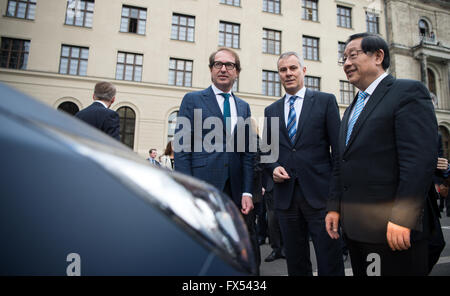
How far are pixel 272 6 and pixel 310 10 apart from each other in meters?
3.19

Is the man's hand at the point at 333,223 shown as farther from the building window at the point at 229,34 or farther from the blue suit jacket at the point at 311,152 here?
the building window at the point at 229,34

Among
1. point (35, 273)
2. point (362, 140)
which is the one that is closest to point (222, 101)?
point (362, 140)

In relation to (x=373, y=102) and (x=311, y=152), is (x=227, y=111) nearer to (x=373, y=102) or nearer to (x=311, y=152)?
(x=311, y=152)

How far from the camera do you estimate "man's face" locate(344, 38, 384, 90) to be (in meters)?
1.56

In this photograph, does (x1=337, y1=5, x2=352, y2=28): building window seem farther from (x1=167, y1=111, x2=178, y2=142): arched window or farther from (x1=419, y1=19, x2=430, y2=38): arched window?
(x1=167, y1=111, x2=178, y2=142): arched window

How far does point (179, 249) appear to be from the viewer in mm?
530

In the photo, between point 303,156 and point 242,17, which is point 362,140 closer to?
point 303,156

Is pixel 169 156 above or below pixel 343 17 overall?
below

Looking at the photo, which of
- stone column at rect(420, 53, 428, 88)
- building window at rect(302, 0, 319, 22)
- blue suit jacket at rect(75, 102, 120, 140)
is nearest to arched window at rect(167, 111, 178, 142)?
building window at rect(302, 0, 319, 22)

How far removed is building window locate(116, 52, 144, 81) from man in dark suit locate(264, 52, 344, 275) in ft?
48.6

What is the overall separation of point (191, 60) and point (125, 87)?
4.41 metres

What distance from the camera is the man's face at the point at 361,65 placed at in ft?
5.11

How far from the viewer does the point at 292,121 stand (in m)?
2.23

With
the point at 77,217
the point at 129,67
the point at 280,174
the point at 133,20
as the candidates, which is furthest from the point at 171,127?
the point at 77,217
